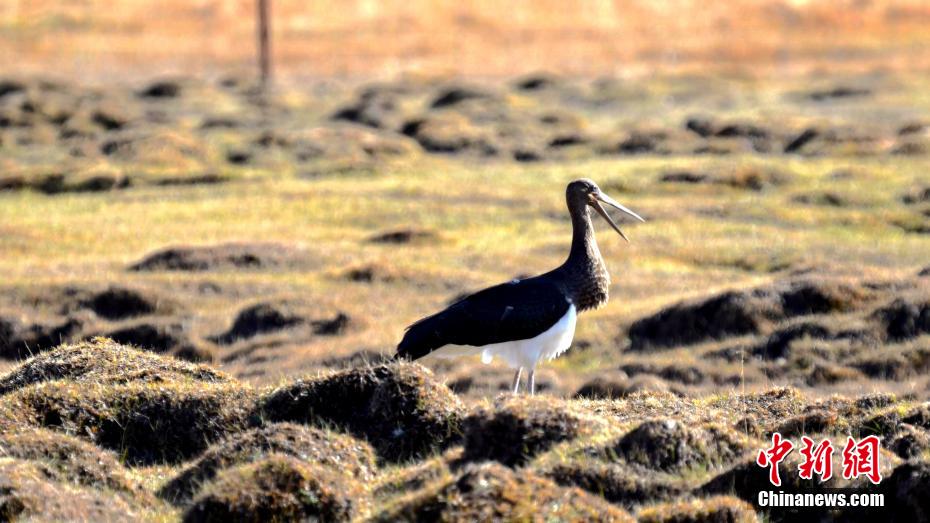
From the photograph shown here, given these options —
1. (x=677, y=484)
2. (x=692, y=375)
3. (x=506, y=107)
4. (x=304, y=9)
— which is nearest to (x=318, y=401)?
(x=677, y=484)

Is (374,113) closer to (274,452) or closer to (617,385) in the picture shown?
(617,385)

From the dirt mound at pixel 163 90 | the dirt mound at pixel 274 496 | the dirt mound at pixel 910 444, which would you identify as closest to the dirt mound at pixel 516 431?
the dirt mound at pixel 274 496

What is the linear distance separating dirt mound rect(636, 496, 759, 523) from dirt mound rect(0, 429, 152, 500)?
366 cm

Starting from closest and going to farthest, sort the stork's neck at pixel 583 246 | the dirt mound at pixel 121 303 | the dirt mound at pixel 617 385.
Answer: the stork's neck at pixel 583 246 < the dirt mound at pixel 617 385 < the dirt mound at pixel 121 303

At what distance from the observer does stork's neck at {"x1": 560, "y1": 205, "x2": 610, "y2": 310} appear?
1445 cm

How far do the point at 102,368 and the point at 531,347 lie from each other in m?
3.67

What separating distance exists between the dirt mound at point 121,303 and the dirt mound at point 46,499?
1697cm

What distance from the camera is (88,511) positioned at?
33.5 feet

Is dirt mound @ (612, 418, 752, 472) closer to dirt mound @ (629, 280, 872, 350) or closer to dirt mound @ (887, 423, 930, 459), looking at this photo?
dirt mound @ (887, 423, 930, 459)

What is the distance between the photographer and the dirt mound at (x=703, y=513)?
931 centimetres

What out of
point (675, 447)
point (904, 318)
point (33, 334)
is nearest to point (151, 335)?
point (33, 334)

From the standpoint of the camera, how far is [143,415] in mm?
12898

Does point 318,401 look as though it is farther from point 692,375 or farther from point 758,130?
point 758,130

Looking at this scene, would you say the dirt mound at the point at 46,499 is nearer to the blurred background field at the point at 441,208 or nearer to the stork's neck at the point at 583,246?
the stork's neck at the point at 583,246
